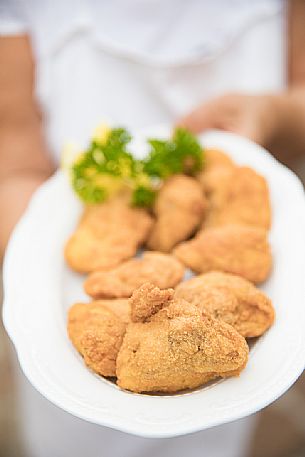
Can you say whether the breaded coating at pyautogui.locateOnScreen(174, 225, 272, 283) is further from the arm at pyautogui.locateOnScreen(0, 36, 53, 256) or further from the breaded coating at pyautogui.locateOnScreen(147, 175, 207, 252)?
the arm at pyautogui.locateOnScreen(0, 36, 53, 256)

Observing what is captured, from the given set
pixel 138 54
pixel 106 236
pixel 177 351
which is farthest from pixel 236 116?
pixel 177 351

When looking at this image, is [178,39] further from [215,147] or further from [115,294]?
[115,294]

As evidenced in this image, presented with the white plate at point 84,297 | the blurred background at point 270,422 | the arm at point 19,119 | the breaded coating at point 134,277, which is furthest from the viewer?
the blurred background at point 270,422

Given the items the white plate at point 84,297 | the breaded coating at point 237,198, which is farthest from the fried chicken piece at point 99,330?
the breaded coating at point 237,198

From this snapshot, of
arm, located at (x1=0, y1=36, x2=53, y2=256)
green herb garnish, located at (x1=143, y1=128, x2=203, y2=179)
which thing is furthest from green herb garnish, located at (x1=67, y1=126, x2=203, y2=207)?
arm, located at (x1=0, y1=36, x2=53, y2=256)

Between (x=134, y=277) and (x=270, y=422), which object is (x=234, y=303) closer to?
(x=134, y=277)

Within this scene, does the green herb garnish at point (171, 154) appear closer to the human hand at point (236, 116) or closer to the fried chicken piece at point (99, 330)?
the human hand at point (236, 116)
